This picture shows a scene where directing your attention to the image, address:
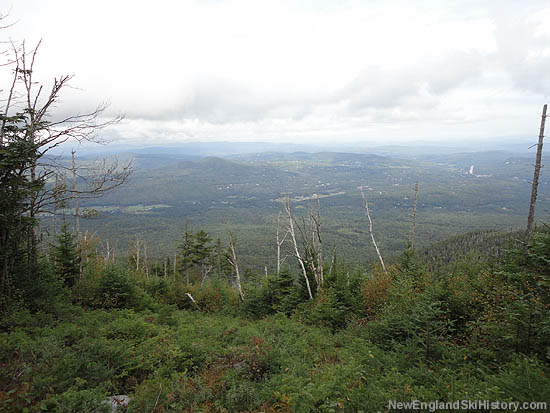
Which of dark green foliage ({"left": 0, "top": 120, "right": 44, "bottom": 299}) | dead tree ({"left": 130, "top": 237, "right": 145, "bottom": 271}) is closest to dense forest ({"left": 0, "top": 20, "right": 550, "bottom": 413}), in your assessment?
dark green foliage ({"left": 0, "top": 120, "right": 44, "bottom": 299})

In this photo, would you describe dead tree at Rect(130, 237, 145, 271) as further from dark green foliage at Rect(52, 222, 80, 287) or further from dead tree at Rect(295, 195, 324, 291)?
dead tree at Rect(295, 195, 324, 291)

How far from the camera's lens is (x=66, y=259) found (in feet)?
46.6

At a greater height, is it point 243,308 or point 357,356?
point 357,356

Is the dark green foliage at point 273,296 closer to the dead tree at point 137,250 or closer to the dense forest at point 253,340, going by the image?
the dense forest at point 253,340

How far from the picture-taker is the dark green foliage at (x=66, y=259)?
14.0 m

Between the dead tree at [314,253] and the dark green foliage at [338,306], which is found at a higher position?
the dead tree at [314,253]

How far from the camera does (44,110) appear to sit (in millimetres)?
8023

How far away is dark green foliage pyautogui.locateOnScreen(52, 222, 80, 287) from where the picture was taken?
45.9 feet

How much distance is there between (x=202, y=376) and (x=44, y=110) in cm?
883

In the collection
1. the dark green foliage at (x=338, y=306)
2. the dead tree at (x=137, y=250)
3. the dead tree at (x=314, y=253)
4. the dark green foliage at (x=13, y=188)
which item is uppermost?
the dark green foliage at (x=13, y=188)

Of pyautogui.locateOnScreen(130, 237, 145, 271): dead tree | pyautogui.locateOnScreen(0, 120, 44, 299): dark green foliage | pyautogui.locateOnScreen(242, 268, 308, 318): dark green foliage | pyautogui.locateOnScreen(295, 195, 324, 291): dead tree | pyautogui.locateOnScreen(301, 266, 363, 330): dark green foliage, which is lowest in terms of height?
pyautogui.locateOnScreen(130, 237, 145, 271): dead tree

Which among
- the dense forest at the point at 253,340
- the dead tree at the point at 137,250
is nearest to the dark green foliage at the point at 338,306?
the dense forest at the point at 253,340

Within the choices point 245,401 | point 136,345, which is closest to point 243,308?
point 136,345

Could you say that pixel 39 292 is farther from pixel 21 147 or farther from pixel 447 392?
pixel 447 392
